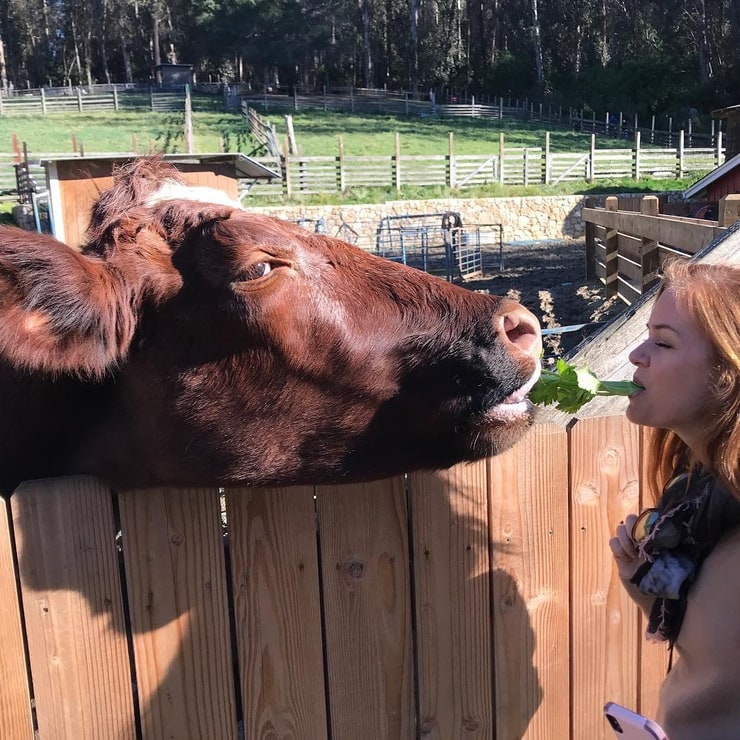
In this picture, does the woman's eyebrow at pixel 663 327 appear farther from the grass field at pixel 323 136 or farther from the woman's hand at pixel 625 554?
the grass field at pixel 323 136

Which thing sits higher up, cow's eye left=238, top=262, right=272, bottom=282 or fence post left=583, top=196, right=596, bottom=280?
cow's eye left=238, top=262, right=272, bottom=282

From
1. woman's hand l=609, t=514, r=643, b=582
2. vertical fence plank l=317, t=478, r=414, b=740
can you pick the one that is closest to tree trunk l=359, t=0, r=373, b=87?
vertical fence plank l=317, t=478, r=414, b=740

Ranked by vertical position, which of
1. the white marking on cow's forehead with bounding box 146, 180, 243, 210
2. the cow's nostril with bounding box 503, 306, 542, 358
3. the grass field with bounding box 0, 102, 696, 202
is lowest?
the cow's nostril with bounding box 503, 306, 542, 358

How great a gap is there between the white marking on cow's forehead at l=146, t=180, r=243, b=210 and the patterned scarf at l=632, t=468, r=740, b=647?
4.72 feet

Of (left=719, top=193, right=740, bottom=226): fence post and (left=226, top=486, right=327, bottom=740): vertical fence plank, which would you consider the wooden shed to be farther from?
(left=226, top=486, right=327, bottom=740): vertical fence plank

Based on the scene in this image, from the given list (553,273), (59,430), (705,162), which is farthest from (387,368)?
(705,162)

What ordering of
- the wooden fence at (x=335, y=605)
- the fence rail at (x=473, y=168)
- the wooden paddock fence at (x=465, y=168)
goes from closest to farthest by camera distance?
the wooden fence at (x=335, y=605) → the wooden paddock fence at (x=465, y=168) → the fence rail at (x=473, y=168)

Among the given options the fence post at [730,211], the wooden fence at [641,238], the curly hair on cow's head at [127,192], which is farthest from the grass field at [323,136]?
the curly hair on cow's head at [127,192]

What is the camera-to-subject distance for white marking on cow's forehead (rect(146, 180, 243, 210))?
219 cm

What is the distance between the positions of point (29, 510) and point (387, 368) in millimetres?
916

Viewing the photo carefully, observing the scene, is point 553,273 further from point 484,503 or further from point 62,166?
point 484,503

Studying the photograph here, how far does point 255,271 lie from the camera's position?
5.87 feet

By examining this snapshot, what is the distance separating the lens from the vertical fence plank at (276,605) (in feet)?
6.48

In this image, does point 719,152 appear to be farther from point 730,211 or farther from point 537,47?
point 730,211
